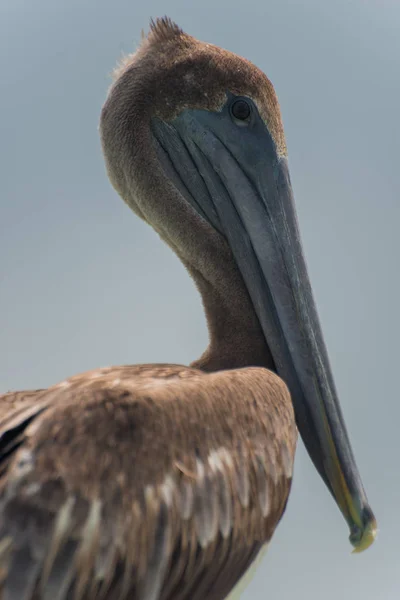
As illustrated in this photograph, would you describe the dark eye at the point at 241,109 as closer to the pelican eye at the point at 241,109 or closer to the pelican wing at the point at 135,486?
the pelican eye at the point at 241,109

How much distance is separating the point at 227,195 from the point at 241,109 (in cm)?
38

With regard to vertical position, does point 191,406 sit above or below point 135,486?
above

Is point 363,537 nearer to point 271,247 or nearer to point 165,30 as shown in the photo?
point 271,247

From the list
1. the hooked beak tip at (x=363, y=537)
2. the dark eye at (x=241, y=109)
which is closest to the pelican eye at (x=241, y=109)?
the dark eye at (x=241, y=109)

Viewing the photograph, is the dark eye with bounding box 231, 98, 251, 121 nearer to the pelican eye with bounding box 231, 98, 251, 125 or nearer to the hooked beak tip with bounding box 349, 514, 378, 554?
the pelican eye with bounding box 231, 98, 251, 125

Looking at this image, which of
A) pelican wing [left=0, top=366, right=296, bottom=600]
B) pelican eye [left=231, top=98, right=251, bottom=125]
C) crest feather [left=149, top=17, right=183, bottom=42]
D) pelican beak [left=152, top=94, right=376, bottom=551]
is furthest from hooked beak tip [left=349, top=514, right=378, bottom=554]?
crest feather [left=149, top=17, right=183, bottom=42]

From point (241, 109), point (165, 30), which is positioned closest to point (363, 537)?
point (241, 109)

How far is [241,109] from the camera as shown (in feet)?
10.7

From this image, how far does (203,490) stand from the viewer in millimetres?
2217

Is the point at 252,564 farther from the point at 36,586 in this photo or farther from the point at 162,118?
the point at 162,118

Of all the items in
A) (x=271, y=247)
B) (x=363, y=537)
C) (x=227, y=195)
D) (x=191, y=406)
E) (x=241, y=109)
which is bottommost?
(x=363, y=537)

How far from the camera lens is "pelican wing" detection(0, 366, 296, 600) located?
1.88 metres

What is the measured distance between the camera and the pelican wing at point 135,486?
188 centimetres

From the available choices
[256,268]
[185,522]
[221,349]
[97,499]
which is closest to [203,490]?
[185,522]
